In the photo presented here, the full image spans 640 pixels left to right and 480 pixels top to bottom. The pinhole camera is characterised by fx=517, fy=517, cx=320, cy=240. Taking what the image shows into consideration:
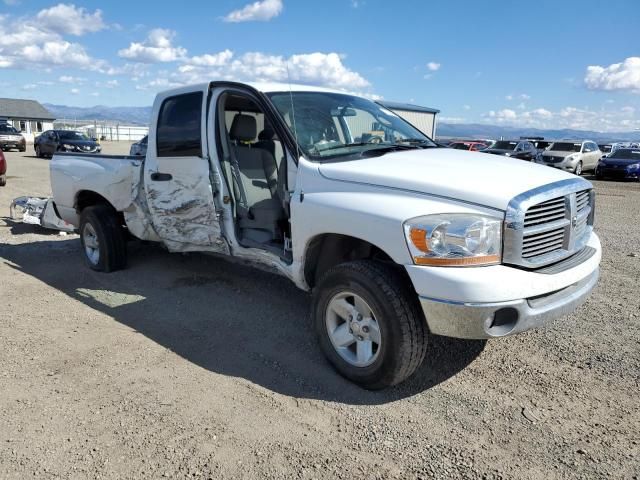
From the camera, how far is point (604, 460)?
9.13ft

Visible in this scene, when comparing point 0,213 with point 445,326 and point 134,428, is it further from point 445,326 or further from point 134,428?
point 445,326

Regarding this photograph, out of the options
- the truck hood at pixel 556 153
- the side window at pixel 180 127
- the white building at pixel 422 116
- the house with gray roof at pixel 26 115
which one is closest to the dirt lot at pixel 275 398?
the side window at pixel 180 127

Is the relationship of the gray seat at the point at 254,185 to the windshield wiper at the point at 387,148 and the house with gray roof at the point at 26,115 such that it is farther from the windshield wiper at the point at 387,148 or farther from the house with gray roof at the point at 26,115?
the house with gray roof at the point at 26,115

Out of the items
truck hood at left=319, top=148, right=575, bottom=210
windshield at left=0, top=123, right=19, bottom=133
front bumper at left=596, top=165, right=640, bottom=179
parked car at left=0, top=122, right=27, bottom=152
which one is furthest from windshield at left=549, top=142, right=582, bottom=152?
windshield at left=0, top=123, right=19, bottom=133

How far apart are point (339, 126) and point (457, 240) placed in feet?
6.17

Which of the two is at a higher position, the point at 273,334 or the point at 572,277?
the point at 572,277

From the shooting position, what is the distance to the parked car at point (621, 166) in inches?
888

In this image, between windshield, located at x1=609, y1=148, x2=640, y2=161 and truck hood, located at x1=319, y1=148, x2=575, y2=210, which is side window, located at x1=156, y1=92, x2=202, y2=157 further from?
windshield, located at x1=609, y1=148, x2=640, y2=161

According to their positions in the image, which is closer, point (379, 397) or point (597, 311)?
point (379, 397)

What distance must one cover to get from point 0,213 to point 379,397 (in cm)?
945

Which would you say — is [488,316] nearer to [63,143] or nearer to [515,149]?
[515,149]

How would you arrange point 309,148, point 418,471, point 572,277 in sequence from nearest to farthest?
1. point 418,471
2. point 572,277
3. point 309,148

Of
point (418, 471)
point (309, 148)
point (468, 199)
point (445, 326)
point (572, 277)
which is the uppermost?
point (309, 148)


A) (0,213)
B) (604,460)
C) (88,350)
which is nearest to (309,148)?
(88,350)
